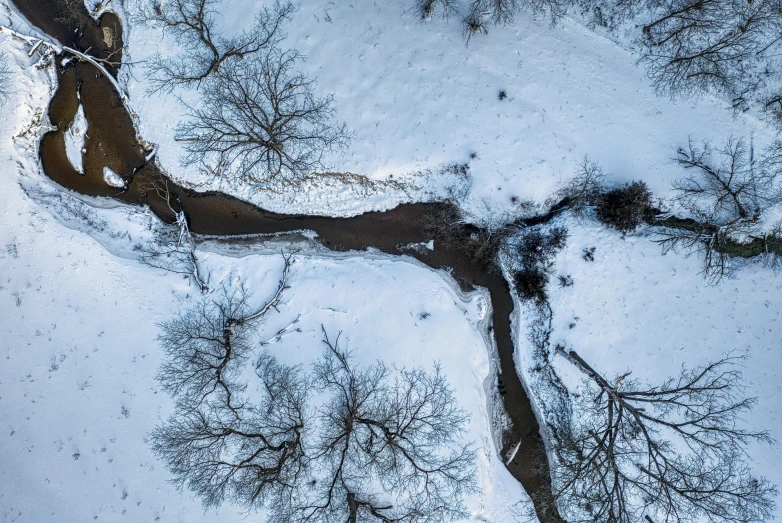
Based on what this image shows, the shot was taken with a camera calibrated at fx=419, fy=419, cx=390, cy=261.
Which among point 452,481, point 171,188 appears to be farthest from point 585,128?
point 171,188

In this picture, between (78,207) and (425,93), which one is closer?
(425,93)

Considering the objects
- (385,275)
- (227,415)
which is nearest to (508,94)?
(385,275)

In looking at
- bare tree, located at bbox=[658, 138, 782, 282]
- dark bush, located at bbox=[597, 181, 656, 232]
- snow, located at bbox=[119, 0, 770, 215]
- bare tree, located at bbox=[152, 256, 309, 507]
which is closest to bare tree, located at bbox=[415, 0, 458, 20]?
snow, located at bbox=[119, 0, 770, 215]

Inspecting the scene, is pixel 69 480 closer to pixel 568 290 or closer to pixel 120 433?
pixel 120 433

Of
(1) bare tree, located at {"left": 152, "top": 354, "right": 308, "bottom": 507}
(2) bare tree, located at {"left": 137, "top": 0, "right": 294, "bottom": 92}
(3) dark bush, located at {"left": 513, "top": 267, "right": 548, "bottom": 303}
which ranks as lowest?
(1) bare tree, located at {"left": 152, "top": 354, "right": 308, "bottom": 507}

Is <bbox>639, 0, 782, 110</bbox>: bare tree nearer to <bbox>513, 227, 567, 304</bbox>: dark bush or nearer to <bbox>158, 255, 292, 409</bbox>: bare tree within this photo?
<bbox>513, 227, 567, 304</bbox>: dark bush

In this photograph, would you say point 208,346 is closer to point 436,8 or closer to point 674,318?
point 436,8
